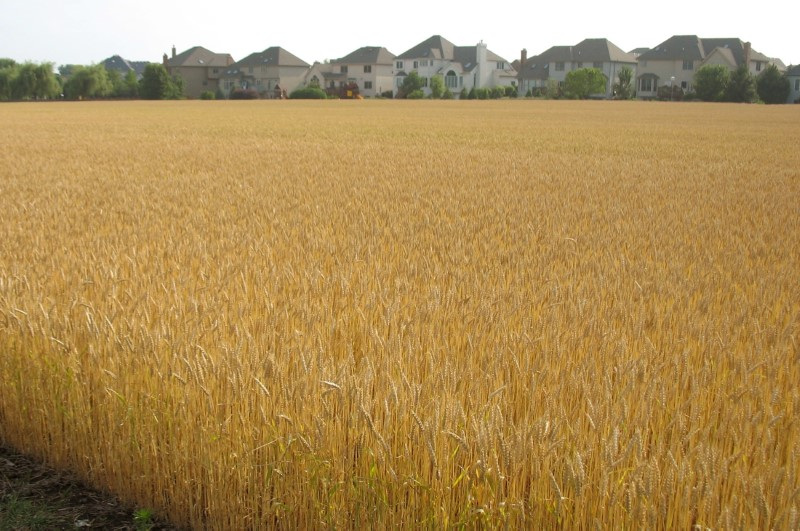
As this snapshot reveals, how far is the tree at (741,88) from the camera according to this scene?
263 feet

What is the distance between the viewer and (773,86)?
81.2 meters

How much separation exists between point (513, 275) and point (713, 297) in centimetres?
130

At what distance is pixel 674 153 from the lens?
1917 cm

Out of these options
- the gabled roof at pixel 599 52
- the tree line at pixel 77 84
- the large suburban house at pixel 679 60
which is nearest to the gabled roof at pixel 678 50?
the large suburban house at pixel 679 60

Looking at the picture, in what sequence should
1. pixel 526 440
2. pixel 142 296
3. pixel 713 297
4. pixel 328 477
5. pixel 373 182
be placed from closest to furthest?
1. pixel 526 440
2. pixel 328 477
3. pixel 142 296
4. pixel 713 297
5. pixel 373 182

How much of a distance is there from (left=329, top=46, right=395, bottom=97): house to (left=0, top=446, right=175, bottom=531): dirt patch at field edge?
120 m

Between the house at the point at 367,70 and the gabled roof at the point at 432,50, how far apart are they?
9.38 feet

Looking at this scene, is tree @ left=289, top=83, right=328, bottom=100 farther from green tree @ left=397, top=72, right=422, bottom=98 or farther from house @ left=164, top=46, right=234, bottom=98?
house @ left=164, top=46, right=234, bottom=98

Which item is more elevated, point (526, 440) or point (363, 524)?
point (526, 440)

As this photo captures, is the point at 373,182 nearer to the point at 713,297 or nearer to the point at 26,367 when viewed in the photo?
the point at 713,297

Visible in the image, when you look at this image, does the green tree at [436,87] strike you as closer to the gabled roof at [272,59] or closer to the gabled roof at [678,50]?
the gabled roof at [272,59]

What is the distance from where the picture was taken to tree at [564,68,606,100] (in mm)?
91250

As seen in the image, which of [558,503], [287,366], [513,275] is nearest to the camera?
[558,503]

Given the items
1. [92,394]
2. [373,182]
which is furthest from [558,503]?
[373,182]
